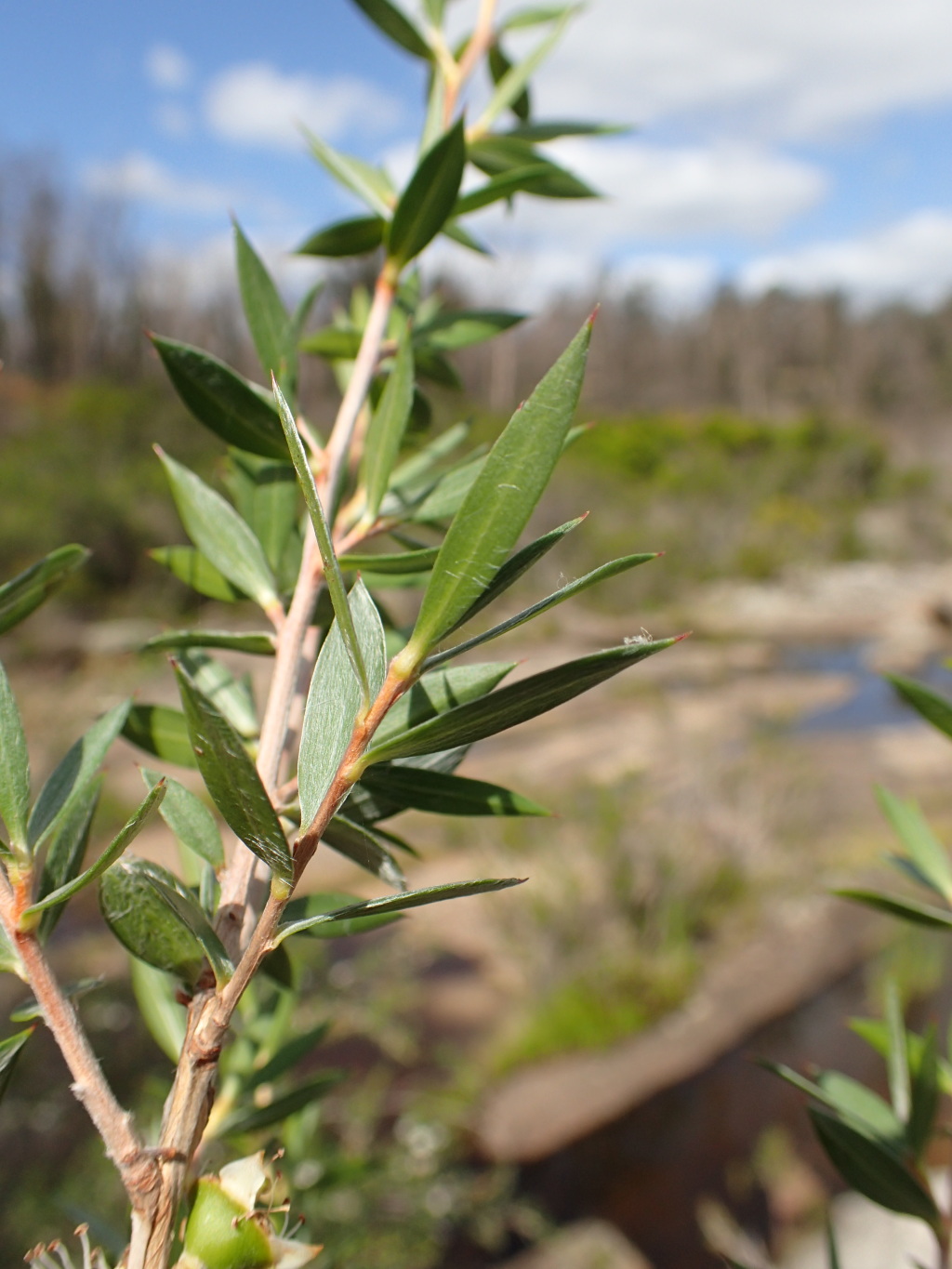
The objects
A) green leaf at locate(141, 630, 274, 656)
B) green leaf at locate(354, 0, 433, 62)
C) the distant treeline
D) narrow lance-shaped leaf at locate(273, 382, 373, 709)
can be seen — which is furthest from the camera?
the distant treeline

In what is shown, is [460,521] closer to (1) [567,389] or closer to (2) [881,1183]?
(1) [567,389]

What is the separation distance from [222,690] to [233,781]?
13 centimetres

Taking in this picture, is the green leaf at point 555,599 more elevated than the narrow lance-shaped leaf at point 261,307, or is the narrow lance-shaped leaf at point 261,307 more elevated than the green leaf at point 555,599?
the narrow lance-shaped leaf at point 261,307

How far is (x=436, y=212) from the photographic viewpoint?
0.96 ft

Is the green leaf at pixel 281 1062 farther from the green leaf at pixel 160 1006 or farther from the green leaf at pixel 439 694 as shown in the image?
the green leaf at pixel 439 694

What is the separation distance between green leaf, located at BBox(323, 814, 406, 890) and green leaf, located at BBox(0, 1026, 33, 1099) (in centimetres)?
8

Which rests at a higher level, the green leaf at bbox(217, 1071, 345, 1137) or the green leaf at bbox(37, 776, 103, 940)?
the green leaf at bbox(37, 776, 103, 940)

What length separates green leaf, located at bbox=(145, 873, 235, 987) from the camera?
193 millimetres

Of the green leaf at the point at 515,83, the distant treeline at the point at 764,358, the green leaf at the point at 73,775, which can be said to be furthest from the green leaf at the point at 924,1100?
the distant treeline at the point at 764,358

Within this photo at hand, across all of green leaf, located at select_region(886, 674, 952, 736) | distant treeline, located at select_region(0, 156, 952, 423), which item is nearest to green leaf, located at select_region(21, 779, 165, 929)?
green leaf, located at select_region(886, 674, 952, 736)

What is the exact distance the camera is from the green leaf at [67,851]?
0.23m

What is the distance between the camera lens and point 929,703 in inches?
11.3

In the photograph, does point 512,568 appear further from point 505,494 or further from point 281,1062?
point 281,1062

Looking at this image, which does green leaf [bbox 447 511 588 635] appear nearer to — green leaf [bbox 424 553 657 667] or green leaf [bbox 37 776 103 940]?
green leaf [bbox 424 553 657 667]
